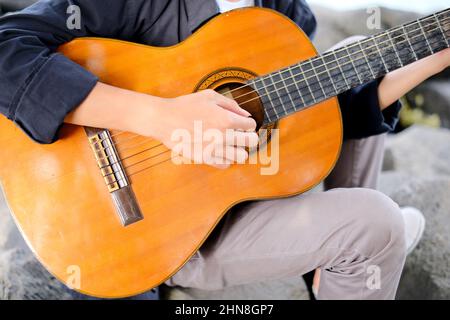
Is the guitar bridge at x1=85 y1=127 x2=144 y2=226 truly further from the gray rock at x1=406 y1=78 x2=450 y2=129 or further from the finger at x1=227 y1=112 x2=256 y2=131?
the gray rock at x1=406 y1=78 x2=450 y2=129

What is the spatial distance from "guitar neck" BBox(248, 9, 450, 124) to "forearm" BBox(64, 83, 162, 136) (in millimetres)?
237

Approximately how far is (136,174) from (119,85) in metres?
0.19

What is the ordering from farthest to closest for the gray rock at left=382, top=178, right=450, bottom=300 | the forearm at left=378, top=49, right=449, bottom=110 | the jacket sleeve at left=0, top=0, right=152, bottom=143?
the gray rock at left=382, top=178, right=450, bottom=300, the forearm at left=378, top=49, right=449, bottom=110, the jacket sleeve at left=0, top=0, right=152, bottom=143

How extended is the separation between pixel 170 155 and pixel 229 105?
0.53 ft

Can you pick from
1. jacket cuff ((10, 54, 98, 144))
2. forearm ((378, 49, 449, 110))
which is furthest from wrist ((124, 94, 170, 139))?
forearm ((378, 49, 449, 110))

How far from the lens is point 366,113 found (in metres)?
1.13

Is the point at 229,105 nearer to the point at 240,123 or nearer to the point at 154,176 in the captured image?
the point at 240,123

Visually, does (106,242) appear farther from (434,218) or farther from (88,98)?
(434,218)

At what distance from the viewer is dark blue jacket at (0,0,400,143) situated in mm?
846

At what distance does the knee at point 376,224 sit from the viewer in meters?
0.92

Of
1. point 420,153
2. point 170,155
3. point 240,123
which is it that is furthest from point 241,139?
point 420,153

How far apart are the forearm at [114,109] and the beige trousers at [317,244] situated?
317 mm

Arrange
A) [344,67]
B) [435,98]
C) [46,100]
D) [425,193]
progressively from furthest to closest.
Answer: [435,98] < [425,193] < [344,67] < [46,100]

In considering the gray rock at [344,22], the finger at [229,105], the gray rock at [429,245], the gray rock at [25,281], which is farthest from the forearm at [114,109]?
the gray rock at [344,22]
